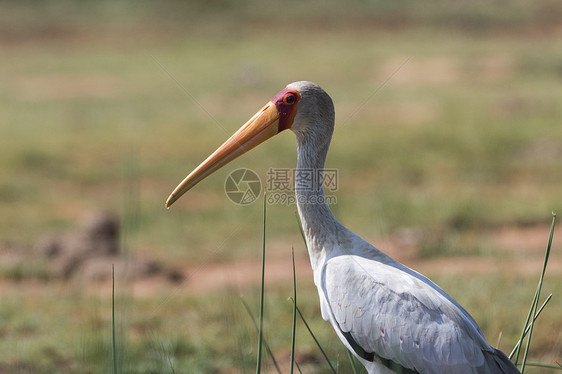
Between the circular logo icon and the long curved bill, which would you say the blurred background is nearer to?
the circular logo icon

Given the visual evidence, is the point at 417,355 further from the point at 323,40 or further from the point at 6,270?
the point at 323,40

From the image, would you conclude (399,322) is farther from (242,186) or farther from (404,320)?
(242,186)

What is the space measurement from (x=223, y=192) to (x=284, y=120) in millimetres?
6115

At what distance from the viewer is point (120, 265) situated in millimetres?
6410

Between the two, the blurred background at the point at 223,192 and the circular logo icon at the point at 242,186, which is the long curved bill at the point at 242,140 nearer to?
the blurred background at the point at 223,192

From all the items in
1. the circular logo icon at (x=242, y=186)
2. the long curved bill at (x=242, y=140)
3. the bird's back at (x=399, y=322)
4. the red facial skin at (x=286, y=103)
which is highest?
the red facial skin at (x=286, y=103)

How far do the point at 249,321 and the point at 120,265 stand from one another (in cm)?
210

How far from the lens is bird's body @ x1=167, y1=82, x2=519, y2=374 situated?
2707 millimetres

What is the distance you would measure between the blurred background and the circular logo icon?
16 centimetres

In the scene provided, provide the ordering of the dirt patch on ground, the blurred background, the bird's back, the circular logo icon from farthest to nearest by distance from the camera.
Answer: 1. the circular logo icon
2. the dirt patch on ground
3. the blurred background
4. the bird's back

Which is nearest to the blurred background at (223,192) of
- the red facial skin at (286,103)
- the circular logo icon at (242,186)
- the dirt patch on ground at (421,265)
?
the dirt patch on ground at (421,265)

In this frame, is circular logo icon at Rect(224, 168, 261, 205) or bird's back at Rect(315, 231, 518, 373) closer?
bird's back at Rect(315, 231, 518, 373)

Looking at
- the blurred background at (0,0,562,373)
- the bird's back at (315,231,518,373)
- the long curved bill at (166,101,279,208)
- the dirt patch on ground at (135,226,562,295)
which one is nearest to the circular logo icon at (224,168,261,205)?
the blurred background at (0,0,562,373)

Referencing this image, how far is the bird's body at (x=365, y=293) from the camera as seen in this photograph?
2.71m
